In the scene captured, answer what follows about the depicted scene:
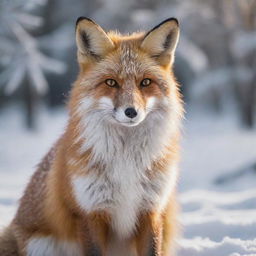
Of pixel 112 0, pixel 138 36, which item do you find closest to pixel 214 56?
pixel 112 0

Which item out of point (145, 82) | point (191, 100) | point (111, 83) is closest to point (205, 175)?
point (145, 82)

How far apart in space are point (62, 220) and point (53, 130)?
17.2 meters

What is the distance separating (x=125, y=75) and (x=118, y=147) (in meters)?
0.63

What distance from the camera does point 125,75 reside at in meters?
4.61

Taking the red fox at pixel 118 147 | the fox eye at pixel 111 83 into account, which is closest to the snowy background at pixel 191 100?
the red fox at pixel 118 147

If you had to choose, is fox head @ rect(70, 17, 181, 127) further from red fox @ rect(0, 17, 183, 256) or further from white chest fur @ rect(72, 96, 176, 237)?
white chest fur @ rect(72, 96, 176, 237)

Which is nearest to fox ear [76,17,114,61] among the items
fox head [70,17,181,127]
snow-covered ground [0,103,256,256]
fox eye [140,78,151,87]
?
fox head [70,17,181,127]

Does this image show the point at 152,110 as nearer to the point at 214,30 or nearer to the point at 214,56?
the point at 214,30

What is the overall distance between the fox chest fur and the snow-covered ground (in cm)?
63

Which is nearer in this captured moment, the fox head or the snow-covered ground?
the fox head

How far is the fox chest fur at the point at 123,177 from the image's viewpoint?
15.1ft

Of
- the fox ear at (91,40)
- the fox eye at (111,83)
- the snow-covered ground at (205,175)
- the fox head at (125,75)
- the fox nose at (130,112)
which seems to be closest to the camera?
the fox nose at (130,112)

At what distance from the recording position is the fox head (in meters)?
4.49

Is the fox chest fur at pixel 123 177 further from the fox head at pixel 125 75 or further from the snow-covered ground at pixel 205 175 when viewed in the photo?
the snow-covered ground at pixel 205 175
